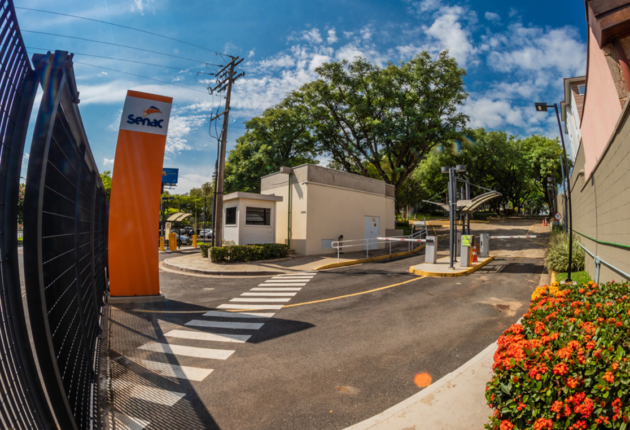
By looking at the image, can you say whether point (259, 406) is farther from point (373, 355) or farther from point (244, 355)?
point (373, 355)

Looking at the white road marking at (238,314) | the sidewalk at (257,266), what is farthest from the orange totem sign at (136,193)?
the sidewalk at (257,266)

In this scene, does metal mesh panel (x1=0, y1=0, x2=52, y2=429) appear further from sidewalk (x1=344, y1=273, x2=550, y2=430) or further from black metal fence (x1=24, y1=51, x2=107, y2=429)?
sidewalk (x1=344, y1=273, x2=550, y2=430)

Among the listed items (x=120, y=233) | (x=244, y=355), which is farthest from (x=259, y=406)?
(x=120, y=233)

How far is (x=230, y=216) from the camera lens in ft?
67.6

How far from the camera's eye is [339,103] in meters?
31.8

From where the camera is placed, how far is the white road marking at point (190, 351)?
18.1ft

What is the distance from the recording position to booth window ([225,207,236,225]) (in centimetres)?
2014

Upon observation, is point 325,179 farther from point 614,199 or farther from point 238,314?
point 614,199

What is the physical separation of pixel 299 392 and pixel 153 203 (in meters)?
6.86

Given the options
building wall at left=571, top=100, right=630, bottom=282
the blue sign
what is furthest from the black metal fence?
the blue sign

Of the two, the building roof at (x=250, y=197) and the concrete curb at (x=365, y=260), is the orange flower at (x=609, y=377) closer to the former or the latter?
the concrete curb at (x=365, y=260)

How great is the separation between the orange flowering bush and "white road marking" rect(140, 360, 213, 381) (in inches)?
147

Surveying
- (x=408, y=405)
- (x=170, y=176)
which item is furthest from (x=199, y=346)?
(x=170, y=176)

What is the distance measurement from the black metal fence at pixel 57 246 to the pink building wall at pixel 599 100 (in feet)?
25.3
